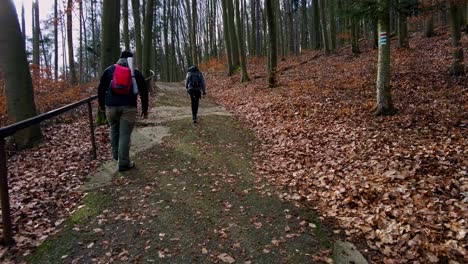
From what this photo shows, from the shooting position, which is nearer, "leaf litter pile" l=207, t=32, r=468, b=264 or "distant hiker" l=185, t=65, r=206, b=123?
"leaf litter pile" l=207, t=32, r=468, b=264

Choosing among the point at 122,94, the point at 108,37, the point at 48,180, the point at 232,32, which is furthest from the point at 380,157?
the point at 232,32

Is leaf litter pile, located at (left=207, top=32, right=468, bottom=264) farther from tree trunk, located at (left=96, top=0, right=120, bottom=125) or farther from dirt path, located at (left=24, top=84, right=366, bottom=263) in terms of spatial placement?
tree trunk, located at (left=96, top=0, right=120, bottom=125)

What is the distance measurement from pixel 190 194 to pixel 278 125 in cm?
516

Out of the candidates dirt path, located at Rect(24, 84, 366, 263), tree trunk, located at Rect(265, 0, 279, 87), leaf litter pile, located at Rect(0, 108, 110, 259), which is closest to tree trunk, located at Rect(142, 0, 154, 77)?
tree trunk, located at Rect(265, 0, 279, 87)

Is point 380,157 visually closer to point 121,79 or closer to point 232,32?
point 121,79

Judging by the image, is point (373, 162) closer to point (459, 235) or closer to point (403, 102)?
point (459, 235)

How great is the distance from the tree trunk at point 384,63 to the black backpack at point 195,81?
5.45 metres

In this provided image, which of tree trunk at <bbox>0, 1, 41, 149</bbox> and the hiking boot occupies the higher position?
tree trunk at <bbox>0, 1, 41, 149</bbox>

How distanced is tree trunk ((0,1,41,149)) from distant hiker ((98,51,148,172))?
11.1 feet

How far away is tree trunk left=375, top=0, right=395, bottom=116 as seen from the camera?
27.8 feet

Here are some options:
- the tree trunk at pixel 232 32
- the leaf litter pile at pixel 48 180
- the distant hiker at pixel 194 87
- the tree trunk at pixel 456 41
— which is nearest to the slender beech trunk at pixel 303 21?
the tree trunk at pixel 232 32

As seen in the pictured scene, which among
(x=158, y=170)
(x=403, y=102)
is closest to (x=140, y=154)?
(x=158, y=170)

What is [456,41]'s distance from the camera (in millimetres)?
12070

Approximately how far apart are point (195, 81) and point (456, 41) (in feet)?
30.7
